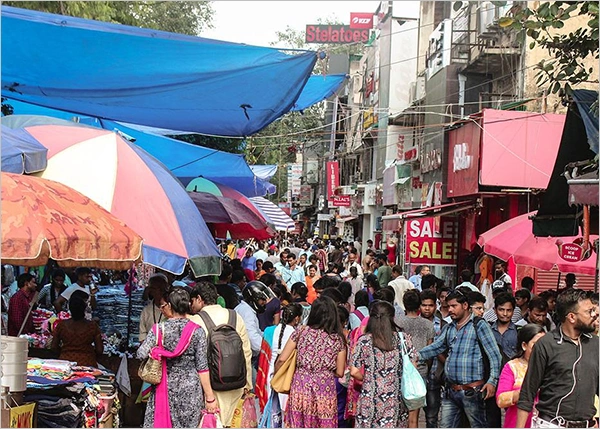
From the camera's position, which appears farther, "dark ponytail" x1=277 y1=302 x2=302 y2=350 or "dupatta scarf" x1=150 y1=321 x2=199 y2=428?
"dark ponytail" x1=277 y1=302 x2=302 y2=350

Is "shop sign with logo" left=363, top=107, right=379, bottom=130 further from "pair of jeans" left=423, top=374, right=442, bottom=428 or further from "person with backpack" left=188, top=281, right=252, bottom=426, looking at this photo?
"person with backpack" left=188, top=281, right=252, bottom=426

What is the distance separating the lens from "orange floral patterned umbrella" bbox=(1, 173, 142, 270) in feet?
17.5

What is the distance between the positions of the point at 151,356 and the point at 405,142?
30077mm

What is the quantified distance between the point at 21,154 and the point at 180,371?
2.28 m

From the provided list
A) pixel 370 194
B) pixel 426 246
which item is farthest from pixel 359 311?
pixel 370 194

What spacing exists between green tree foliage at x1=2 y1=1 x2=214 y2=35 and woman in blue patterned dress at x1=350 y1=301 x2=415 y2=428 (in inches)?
481

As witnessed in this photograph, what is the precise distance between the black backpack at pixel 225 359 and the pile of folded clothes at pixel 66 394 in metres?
0.90

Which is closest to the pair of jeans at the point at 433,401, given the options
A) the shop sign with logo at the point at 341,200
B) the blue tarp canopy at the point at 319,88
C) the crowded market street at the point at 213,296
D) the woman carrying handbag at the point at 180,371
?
the crowded market street at the point at 213,296

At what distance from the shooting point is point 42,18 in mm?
7664

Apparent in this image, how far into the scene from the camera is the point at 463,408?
308 inches

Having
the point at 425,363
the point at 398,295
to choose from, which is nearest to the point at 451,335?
the point at 425,363

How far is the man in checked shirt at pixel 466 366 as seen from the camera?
772 cm

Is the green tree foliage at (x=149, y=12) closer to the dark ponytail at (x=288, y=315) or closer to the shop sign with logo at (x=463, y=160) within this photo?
the shop sign with logo at (x=463, y=160)

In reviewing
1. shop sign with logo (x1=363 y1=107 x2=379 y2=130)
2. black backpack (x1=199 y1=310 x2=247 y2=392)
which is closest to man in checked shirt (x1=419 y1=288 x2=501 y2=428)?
black backpack (x1=199 y1=310 x2=247 y2=392)
